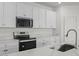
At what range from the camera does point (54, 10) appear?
5125mm

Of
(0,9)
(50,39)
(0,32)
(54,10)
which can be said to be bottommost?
(50,39)

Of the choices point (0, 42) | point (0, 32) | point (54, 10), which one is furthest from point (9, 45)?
point (54, 10)

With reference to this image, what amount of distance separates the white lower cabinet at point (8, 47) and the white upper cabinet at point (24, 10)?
1.10 metres

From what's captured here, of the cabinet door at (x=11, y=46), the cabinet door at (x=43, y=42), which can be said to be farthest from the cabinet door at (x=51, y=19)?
the cabinet door at (x=11, y=46)

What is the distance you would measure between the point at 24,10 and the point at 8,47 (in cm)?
153

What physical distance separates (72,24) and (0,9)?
12.2ft

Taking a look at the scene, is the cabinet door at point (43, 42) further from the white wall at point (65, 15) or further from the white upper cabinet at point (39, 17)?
the white wall at point (65, 15)

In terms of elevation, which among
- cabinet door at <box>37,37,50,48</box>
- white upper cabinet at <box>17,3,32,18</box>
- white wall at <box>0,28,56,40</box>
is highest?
white upper cabinet at <box>17,3,32,18</box>

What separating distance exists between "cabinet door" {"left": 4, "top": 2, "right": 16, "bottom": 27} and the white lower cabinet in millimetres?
619

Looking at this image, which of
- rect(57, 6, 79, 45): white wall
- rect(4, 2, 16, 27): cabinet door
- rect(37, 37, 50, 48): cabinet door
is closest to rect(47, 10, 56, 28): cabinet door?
rect(57, 6, 79, 45): white wall

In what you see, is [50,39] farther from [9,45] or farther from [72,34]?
[9,45]

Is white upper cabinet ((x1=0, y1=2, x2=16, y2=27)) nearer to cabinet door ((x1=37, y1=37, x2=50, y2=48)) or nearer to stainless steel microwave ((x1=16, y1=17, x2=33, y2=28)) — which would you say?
stainless steel microwave ((x1=16, y1=17, x2=33, y2=28))

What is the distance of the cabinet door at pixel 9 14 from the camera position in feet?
9.84

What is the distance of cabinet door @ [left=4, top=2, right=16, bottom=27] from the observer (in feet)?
9.84
